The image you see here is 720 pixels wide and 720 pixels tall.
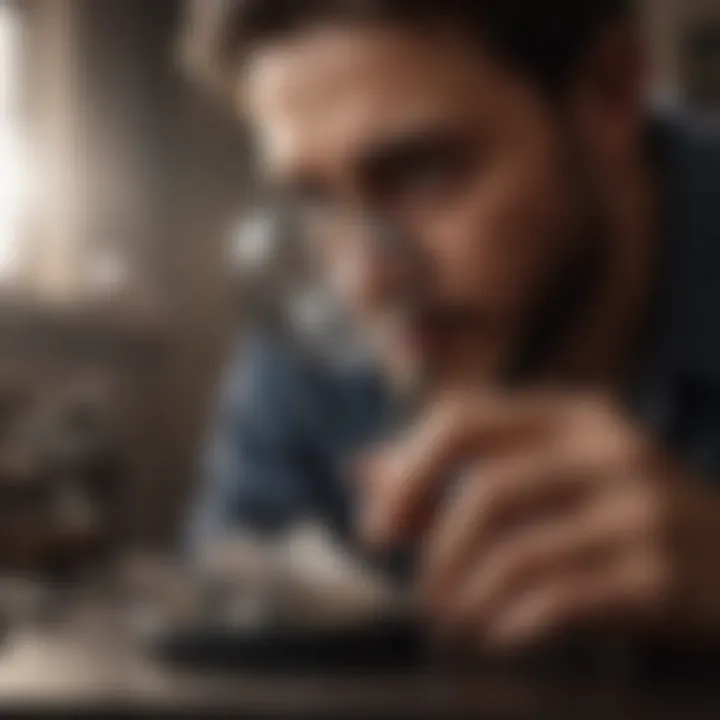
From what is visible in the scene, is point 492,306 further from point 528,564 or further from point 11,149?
point 11,149

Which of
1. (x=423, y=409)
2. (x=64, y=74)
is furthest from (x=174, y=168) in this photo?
(x=423, y=409)

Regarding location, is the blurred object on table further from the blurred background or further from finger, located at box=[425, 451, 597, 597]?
finger, located at box=[425, 451, 597, 597]

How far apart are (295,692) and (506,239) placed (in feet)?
0.82

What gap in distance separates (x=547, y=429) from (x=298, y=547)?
0.14 meters

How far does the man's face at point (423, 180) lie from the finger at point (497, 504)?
52 millimetres

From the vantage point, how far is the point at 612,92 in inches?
30.0

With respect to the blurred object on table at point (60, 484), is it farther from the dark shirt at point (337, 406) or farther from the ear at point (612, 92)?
the ear at point (612, 92)

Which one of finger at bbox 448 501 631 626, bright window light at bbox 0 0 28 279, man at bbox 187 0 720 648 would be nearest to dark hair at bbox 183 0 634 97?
man at bbox 187 0 720 648

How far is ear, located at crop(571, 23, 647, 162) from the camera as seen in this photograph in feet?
2.49

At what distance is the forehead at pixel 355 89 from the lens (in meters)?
0.75

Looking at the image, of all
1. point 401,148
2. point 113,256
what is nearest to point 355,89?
point 401,148

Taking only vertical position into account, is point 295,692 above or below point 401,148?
below

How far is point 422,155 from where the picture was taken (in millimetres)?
757

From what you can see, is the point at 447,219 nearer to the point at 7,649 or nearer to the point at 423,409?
the point at 423,409
